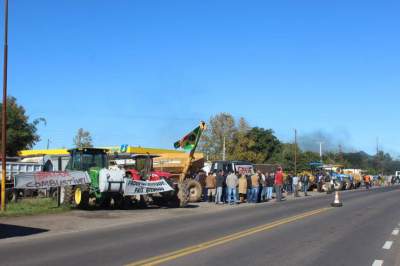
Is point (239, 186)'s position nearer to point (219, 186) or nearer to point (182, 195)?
point (219, 186)

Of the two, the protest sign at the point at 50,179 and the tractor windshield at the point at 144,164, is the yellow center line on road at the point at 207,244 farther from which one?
the tractor windshield at the point at 144,164

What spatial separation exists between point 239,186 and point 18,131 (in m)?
25.7

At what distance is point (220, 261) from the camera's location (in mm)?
10078

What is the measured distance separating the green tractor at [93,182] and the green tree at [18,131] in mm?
25363

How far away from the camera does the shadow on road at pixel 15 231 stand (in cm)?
1449

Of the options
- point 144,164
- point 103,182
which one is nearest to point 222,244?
point 103,182

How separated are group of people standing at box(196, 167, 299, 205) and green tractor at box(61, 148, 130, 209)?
22.3 ft

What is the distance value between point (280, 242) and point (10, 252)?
6070mm

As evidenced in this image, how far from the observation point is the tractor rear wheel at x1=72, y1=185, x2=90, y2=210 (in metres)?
22.1

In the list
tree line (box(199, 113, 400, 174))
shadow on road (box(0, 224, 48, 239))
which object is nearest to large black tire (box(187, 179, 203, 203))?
shadow on road (box(0, 224, 48, 239))

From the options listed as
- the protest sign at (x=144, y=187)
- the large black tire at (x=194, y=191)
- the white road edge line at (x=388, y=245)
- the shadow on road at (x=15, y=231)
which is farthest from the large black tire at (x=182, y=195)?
the white road edge line at (x=388, y=245)

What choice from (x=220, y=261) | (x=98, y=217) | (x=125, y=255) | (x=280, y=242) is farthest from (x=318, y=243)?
(x=98, y=217)

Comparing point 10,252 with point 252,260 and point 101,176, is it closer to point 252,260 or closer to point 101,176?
point 252,260

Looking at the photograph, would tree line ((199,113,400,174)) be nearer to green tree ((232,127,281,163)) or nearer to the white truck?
green tree ((232,127,281,163))
